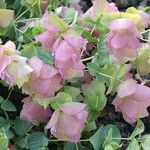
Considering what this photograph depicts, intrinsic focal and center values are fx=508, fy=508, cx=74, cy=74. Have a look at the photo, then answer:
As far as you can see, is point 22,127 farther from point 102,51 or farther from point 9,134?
point 102,51

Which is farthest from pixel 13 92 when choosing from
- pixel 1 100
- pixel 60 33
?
pixel 60 33

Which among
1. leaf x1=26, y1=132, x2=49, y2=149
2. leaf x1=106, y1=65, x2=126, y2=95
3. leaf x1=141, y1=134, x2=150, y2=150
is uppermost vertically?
leaf x1=106, y1=65, x2=126, y2=95

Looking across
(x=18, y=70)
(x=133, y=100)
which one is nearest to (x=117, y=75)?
(x=133, y=100)

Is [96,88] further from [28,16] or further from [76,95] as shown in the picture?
[28,16]

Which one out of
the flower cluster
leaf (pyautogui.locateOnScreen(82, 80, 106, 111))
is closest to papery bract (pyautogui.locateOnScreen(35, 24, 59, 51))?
the flower cluster

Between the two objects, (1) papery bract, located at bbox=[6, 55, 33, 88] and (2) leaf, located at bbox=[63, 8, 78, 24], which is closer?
(1) papery bract, located at bbox=[6, 55, 33, 88]

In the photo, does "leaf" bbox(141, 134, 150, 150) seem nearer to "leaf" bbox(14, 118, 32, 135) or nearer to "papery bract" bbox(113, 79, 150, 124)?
"papery bract" bbox(113, 79, 150, 124)
